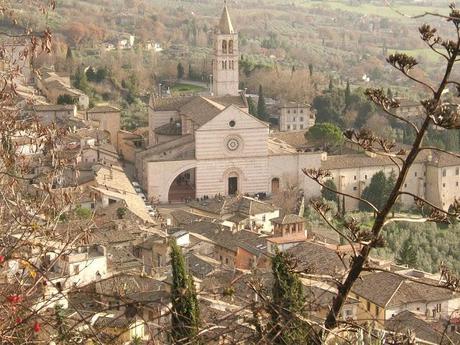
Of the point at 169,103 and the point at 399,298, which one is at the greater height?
the point at 169,103

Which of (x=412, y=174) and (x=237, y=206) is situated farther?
(x=412, y=174)

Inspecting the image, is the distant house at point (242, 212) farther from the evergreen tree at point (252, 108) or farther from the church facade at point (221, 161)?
the evergreen tree at point (252, 108)

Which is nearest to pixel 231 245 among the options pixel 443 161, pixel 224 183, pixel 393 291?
pixel 393 291

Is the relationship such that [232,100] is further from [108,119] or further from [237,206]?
[237,206]

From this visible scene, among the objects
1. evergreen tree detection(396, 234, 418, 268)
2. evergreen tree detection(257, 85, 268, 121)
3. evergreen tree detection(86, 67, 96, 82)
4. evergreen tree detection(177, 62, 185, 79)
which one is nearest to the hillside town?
evergreen tree detection(396, 234, 418, 268)

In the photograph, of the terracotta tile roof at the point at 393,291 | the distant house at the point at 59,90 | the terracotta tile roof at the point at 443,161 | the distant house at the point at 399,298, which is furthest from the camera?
the distant house at the point at 59,90

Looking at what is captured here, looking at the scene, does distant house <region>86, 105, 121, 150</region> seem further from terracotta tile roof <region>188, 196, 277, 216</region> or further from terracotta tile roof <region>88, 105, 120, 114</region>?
terracotta tile roof <region>188, 196, 277, 216</region>

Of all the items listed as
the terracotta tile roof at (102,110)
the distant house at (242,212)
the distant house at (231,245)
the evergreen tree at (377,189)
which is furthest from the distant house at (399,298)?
the terracotta tile roof at (102,110)
